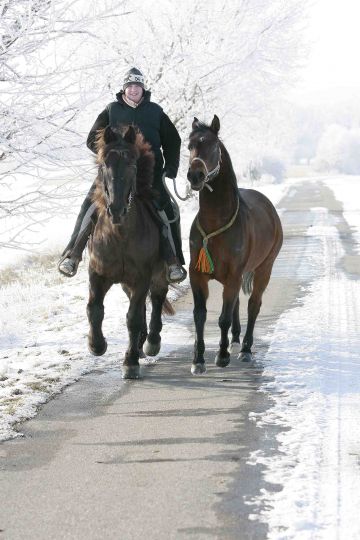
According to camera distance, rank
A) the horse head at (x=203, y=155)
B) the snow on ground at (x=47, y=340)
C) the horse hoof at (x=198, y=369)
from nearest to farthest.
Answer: the snow on ground at (x=47, y=340)
the horse head at (x=203, y=155)
the horse hoof at (x=198, y=369)

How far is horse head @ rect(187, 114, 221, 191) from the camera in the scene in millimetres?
6988

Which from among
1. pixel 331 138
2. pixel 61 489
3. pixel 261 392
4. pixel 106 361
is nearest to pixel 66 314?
→ pixel 106 361

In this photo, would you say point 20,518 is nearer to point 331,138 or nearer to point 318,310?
point 318,310

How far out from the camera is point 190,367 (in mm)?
7602

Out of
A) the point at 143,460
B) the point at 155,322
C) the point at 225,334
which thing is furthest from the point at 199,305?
the point at 143,460

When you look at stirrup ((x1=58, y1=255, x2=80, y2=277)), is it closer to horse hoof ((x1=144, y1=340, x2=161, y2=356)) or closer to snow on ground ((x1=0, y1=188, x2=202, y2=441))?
snow on ground ((x1=0, y1=188, x2=202, y2=441))

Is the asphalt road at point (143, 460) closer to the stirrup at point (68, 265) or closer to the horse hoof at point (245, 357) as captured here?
the horse hoof at point (245, 357)

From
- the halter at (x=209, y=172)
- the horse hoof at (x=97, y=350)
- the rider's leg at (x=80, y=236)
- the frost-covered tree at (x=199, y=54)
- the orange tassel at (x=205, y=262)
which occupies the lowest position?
the horse hoof at (x=97, y=350)

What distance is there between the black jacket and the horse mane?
14.0 inches

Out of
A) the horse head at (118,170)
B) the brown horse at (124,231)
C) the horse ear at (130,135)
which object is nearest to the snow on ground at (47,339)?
the brown horse at (124,231)

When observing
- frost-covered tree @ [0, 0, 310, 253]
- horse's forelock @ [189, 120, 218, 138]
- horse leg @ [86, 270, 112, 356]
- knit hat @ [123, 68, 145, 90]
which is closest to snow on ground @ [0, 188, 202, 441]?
horse leg @ [86, 270, 112, 356]

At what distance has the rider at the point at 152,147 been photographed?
24.3 ft

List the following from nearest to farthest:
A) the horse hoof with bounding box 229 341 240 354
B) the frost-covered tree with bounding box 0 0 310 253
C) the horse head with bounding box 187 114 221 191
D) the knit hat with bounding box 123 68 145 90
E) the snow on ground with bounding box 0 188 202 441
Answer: the snow on ground with bounding box 0 188 202 441 < the horse head with bounding box 187 114 221 191 < the knit hat with bounding box 123 68 145 90 < the horse hoof with bounding box 229 341 240 354 < the frost-covered tree with bounding box 0 0 310 253

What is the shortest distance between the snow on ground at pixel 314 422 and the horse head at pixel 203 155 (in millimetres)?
1936
